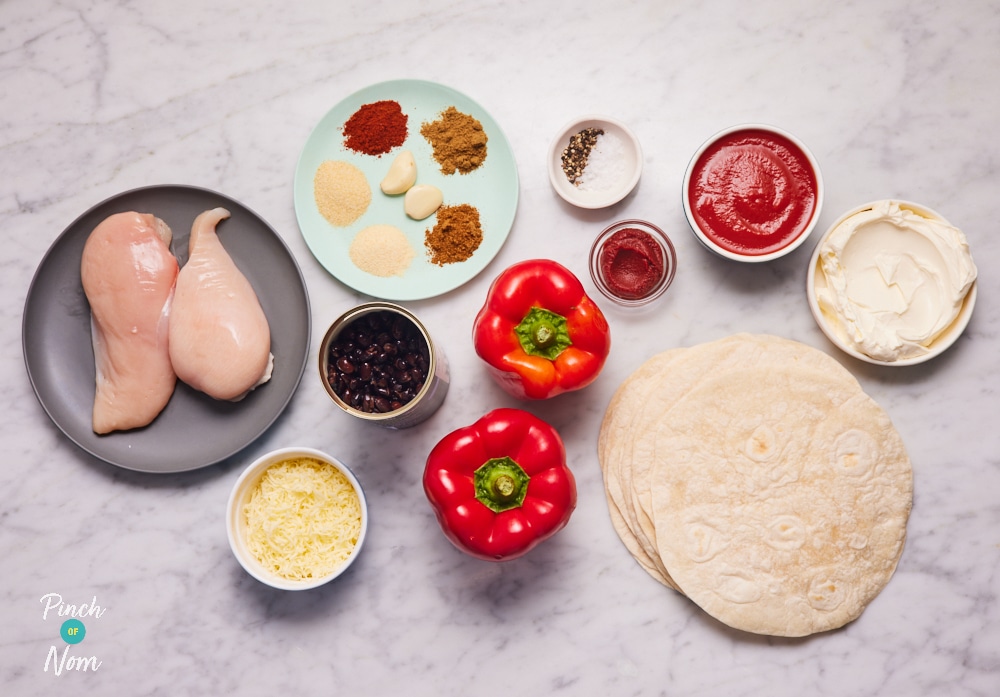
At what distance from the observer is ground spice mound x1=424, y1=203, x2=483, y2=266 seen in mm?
2215

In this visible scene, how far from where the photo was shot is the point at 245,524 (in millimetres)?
2098

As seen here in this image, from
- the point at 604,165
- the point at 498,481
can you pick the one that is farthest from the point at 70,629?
the point at 604,165

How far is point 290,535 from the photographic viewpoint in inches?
82.0

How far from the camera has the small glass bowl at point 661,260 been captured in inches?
85.4

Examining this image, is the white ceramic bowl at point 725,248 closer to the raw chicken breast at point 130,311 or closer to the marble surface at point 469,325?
the marble surface at point 469,325

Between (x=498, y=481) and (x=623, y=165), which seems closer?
(x=498, y=481)

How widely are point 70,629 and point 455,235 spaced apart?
6.14ft

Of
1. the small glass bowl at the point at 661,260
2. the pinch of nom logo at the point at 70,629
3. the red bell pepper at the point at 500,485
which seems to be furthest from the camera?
the pinch of nom logo at the point at 70,629

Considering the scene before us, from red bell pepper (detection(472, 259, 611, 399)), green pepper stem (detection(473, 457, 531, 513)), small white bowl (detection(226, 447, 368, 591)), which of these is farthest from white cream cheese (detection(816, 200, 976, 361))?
small white bowl (detection(226, 447, 368, 591))

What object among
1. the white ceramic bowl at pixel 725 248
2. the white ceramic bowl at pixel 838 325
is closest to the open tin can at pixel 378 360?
the white ceramic bowl at pixel 725 248

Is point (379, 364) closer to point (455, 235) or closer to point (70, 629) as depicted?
point (455, 235)

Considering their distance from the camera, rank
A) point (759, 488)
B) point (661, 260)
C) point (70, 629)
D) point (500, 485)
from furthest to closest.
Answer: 1. point (70, 629)
2. point (661, 260)
3. point (759, 488)
4. point (500, 485)

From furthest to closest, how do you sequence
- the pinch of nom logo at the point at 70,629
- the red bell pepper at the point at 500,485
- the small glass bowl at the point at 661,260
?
the pinch of nom logo at the point at 70,629 → the small glass bowl at the point at 661,260 → the red bell pepper at the point at 500,485

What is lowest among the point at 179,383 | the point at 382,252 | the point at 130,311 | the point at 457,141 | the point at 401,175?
the point at 179,383
